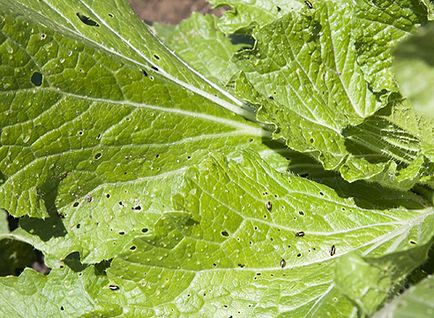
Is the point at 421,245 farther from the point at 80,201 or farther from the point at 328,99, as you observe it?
the point at 80,201

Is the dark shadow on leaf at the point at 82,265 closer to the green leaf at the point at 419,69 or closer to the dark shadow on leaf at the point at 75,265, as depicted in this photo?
the dark shadow on leaf at the point at 75,265

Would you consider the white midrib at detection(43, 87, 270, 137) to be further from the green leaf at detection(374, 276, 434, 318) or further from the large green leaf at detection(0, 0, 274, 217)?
the green leaf at detection(374, 276, 434, 318)

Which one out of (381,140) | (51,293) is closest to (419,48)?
(381,140)

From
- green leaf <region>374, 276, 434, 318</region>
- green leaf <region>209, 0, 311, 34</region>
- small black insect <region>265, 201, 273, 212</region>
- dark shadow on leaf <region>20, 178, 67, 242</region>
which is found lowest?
dark shadow on leaf <region>20, 178, 67, 242</region>

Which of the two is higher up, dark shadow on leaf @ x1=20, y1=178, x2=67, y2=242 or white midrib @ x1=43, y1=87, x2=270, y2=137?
white midrib @ x1=43, y1=87, x2=270, y2=137

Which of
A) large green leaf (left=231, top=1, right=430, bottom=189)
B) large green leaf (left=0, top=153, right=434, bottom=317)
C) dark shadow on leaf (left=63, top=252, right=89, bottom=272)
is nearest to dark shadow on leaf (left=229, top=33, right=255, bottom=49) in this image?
large green leaf (left=231, top=1, right=430, bottom=189)

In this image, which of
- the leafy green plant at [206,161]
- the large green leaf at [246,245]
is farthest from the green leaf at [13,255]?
the large green leaf at [246,245]
